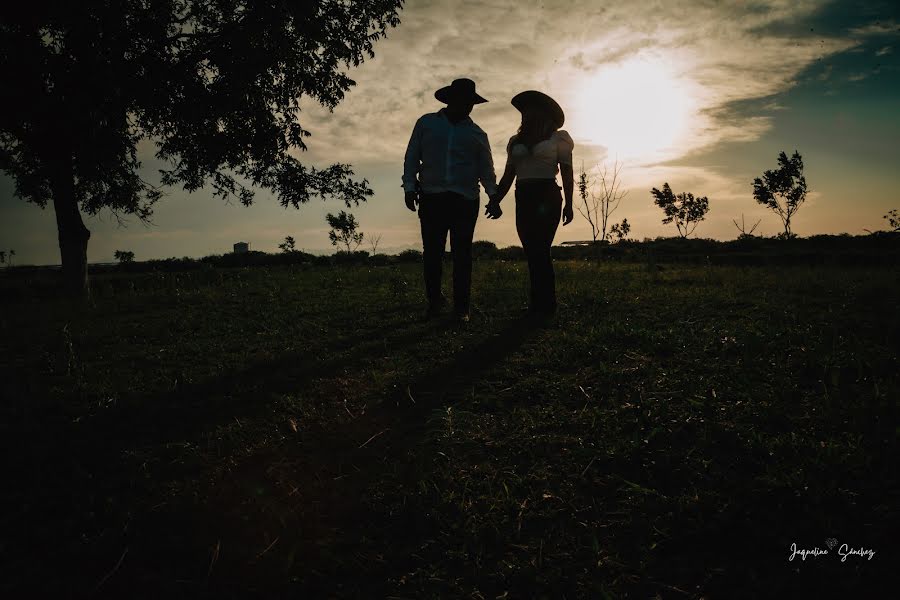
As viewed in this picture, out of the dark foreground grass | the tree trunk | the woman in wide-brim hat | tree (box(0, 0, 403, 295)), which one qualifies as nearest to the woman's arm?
the woman in wide-brim hat

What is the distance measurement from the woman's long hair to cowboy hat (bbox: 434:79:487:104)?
729 mm

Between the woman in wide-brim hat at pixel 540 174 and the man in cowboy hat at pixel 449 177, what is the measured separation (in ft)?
1.87

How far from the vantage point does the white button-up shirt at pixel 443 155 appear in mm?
5657

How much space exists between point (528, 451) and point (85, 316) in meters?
7.60

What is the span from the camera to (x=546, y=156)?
18.4 ft

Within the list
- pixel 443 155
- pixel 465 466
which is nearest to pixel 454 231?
pixel 443 155

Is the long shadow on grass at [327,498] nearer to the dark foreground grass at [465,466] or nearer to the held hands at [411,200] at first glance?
the dark foreground grass at [465,466]

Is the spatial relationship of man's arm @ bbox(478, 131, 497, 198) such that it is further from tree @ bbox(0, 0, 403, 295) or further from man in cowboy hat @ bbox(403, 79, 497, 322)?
tree @ bbox(0, 0, 403, 295)

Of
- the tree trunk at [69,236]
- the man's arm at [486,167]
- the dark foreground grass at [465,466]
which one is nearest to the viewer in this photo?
the dark foreground grass at [465,466]

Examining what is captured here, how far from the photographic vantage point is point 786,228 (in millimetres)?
71562

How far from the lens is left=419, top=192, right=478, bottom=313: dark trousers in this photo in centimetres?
568

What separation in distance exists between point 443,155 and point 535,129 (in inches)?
46.5

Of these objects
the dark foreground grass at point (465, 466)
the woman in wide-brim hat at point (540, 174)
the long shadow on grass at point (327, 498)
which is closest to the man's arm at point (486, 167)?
the woman in wide-brim hat at point (540, 174)

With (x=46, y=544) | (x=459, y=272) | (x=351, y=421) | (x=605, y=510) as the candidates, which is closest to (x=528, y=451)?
(x=605, y=510)
